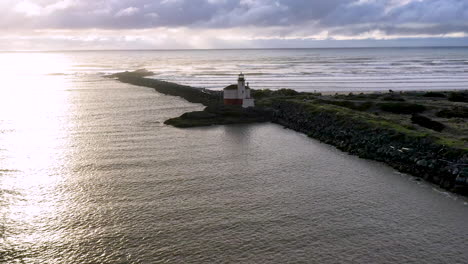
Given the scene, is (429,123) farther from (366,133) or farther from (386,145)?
(386,145)

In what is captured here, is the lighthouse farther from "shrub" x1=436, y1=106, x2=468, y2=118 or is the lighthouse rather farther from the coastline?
"shrub" x1=436, y1=106, x2=468, y2=118

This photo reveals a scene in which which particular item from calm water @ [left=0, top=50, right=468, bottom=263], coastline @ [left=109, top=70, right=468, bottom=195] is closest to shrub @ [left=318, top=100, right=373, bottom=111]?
coastline @ [left=109, top=70, right=468, bottom=195]

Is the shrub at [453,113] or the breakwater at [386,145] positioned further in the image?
the shrub at [453,113]

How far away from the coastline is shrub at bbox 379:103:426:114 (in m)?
1.04

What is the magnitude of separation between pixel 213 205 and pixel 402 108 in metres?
38.5

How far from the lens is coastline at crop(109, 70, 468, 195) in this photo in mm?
27875

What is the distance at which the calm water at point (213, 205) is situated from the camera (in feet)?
59.8

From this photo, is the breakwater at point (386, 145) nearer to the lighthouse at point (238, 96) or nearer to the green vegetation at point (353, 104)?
the lighthouse at point (238, 96)

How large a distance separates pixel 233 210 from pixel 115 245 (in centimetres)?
685

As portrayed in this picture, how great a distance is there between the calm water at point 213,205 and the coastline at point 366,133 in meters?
1.56

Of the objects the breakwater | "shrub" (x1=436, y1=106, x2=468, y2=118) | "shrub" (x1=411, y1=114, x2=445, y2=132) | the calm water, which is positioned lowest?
the calm water

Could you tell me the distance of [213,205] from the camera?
76.8ft

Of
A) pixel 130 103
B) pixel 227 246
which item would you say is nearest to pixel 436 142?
pixel 227 246

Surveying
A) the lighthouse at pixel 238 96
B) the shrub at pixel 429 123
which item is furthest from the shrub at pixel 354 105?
the shrub at pixel 429 123
